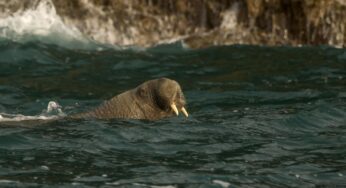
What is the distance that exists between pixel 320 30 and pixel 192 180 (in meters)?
12.2

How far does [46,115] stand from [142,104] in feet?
6.35

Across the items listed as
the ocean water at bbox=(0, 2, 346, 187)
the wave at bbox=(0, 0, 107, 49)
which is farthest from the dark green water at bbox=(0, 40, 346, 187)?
the wave at bbox=(0, 0, 107, 49)

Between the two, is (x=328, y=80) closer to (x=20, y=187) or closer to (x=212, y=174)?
(x=212, y=174)

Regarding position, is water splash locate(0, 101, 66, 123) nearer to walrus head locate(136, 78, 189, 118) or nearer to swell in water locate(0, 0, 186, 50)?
walrus head locate(136, 78, 189, 118)

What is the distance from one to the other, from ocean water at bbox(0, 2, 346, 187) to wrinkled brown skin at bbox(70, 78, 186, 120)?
0.18 metres

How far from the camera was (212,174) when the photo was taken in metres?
10.2

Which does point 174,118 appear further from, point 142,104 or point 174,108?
point 142,104

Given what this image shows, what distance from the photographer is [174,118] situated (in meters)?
13.2

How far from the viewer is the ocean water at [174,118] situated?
10359 millimetres

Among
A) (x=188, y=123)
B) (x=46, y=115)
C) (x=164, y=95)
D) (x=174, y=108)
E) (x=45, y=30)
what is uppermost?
(x=45, y=30)

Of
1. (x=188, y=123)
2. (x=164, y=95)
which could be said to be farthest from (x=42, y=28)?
(x=164, y=95)

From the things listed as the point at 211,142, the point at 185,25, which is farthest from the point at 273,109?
the point at 185,25

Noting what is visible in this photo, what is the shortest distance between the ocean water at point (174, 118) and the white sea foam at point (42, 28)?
2cm

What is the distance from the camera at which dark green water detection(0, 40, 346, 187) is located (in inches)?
407
